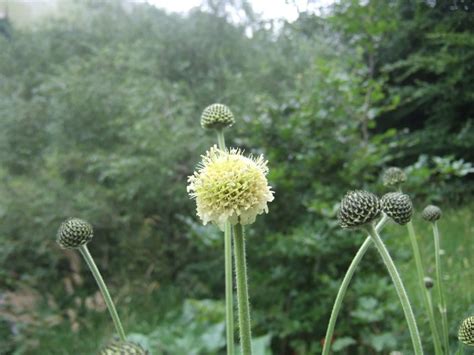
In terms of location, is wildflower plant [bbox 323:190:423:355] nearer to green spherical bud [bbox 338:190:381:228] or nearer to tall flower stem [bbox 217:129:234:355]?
green spherical bud [bbox 338:190:381:228]

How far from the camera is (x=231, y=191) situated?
1.22 meters

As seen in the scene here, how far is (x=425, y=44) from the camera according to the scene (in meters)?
3.78

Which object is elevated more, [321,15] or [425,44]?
[321,15]

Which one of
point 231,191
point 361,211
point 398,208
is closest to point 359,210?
point 361,211

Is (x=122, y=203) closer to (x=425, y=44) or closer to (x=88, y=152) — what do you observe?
(x=88, y=152)

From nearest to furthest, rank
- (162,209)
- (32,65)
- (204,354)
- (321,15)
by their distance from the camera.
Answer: (204,354) < (321,15) < (162,209) < (32,65)

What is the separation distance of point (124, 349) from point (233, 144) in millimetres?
4807

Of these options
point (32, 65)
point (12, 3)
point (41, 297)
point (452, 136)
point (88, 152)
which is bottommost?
point (41, 297)

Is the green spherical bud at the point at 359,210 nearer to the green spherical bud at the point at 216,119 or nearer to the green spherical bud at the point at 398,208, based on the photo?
the green spherical bud at the point at 398,208

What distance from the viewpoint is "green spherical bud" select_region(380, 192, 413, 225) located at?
132 centimetres

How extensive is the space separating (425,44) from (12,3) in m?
8.47

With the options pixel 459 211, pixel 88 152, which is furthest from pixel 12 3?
pixel 459 211

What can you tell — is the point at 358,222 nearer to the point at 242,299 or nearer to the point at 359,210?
the point at 359,210

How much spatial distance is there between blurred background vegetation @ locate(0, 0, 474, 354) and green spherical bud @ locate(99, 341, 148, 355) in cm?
196
